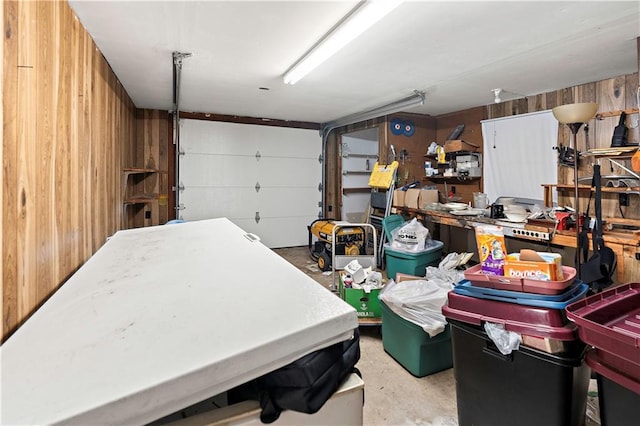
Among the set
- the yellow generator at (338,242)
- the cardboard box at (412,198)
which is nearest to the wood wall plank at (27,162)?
the yellow generator at (338,242)

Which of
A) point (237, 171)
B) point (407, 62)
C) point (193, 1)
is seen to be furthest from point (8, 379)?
point (237, 171)

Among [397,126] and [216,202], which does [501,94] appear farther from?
[216,202]

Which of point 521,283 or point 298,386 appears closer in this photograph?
point 298,386

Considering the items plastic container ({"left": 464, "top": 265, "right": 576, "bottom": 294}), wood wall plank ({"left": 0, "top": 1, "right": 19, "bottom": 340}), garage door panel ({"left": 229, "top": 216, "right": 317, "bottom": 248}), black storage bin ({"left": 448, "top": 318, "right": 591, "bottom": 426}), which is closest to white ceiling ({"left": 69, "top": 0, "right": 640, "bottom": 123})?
wood wall plank ({"left": 0, "top": 1, "right": 19, "bottom": 340})

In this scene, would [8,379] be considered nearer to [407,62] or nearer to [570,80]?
[407,62]

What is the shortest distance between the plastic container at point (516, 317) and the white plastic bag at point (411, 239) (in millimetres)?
2021

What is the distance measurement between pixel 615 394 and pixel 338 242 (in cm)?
330

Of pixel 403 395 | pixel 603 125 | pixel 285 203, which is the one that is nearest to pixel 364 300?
pixel 403 395

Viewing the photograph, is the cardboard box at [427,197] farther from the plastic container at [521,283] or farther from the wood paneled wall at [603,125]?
the plastic container at [521,283]

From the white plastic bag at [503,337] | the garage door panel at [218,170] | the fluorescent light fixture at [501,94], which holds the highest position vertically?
the fluorescent light fixture at [501,94]

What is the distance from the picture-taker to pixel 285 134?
6.02m

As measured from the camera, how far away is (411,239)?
12.2 ft

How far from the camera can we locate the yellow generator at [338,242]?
14.5 ft

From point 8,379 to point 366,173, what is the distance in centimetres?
614
